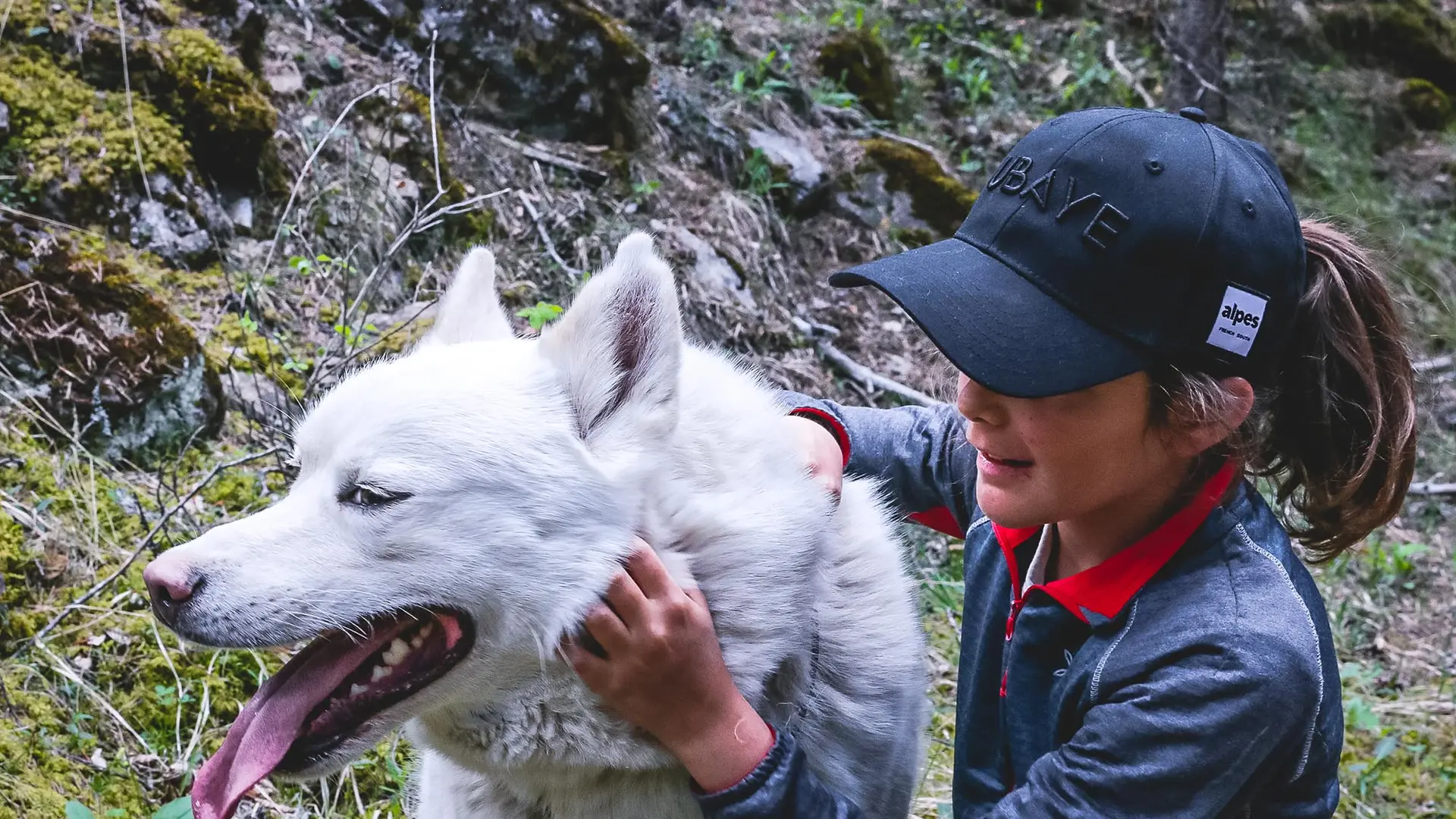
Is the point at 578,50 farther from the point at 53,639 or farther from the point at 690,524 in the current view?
the point at 690,524

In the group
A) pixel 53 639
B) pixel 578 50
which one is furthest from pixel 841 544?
pixel 578 50

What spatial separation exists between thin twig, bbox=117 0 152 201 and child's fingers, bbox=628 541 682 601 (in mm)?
2921

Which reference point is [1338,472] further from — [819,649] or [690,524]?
[690,524]

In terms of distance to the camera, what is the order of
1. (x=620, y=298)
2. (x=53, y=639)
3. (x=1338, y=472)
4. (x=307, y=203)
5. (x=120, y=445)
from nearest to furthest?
(x=620, y=298), (x=1338, y=472), (x=53, y=639), (x=120, y=445), (x=307, y=203)

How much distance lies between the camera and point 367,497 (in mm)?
1797

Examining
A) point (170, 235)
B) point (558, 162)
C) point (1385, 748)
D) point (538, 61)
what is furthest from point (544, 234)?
point (1385, 748)

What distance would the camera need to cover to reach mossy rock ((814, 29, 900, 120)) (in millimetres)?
7109

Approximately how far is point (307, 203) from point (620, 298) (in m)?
2.97

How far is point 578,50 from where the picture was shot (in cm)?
534

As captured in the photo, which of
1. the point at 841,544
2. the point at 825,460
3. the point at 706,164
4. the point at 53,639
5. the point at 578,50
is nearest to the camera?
the point at 841,544

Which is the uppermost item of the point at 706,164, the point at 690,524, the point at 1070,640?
the point at 690,524

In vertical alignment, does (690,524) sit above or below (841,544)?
above

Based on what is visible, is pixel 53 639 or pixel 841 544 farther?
pixel 53 639

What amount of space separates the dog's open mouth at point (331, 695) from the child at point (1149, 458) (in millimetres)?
265
